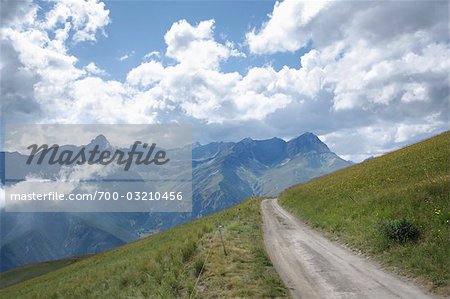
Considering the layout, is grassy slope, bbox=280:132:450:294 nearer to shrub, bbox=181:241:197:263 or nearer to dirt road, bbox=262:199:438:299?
dirt road, bbox=262:199:438:299

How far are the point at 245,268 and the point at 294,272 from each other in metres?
2.33

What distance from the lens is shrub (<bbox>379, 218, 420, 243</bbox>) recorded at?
18422 mm

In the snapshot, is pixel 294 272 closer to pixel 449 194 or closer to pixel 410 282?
pixel 410 282

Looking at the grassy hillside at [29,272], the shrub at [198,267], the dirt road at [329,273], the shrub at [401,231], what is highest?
the shrub at [401,231]

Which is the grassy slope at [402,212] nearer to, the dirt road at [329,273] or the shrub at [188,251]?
the dirt road at [329,273]

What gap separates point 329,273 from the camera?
1689cm

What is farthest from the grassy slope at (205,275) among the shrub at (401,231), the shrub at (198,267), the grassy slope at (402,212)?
the shrub at (401,231)

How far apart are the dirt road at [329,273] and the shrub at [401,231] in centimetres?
194

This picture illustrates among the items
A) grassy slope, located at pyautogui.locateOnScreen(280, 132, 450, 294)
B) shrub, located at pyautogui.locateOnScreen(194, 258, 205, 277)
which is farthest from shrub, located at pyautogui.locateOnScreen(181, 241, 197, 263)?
grassy slope, located at pyautogui.locateOnScreen(280, 132, 450, 294)

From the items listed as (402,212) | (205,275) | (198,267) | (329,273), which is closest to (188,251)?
(198,267)

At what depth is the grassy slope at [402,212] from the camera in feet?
51.7

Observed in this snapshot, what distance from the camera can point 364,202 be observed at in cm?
2775

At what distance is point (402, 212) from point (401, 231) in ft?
10.4

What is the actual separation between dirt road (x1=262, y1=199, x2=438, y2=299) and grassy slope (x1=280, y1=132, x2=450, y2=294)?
963mm
